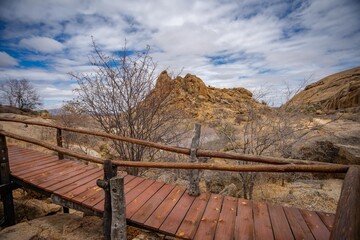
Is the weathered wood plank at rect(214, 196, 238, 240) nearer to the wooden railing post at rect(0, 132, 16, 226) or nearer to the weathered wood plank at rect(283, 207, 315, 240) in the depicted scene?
the weathered wood plank at rect(283, 207, 315, 240)

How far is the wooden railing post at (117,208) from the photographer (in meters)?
1.79

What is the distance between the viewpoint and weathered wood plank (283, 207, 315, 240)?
75.3 inches

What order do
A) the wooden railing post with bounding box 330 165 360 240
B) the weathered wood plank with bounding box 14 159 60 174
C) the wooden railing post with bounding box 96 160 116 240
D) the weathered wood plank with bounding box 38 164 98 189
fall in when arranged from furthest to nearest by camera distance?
1. the weathered wood plank with bounding box 14 159 60 174
2. the weathered wood plank with bounding box 38 164 98 189
3. the wooden railing post with bounding box 96 160 116 240
4. the wooden railing post with bounding box 330 165 360 240

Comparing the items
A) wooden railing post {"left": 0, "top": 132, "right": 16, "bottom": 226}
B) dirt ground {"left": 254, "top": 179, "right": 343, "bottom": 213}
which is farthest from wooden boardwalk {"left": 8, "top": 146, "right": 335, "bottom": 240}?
dirt ground {"left": 254, "top": 179, "right": 343, "bottom": 213}

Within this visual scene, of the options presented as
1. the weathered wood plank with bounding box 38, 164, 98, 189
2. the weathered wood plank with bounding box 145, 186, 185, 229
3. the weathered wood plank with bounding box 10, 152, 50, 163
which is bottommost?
the weathered wood plank with bounding box 145, 186, 185, 229

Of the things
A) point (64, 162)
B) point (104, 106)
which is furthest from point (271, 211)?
point (104, 106)

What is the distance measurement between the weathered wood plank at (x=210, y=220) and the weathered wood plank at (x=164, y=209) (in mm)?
426

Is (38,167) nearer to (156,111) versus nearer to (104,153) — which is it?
(156,111)

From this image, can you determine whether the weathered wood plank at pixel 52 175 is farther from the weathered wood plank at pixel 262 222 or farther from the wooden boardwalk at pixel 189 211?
the weathered wood plank at pixel 262 222

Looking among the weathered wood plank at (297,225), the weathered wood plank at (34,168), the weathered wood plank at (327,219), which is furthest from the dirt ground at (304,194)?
the weathered wood plank at (34,168)

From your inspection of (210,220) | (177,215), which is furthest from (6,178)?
(210,220)

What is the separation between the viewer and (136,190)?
289 centimetres

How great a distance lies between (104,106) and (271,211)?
421 centimetres

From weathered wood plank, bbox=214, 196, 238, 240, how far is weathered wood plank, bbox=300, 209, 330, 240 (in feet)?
2.58
